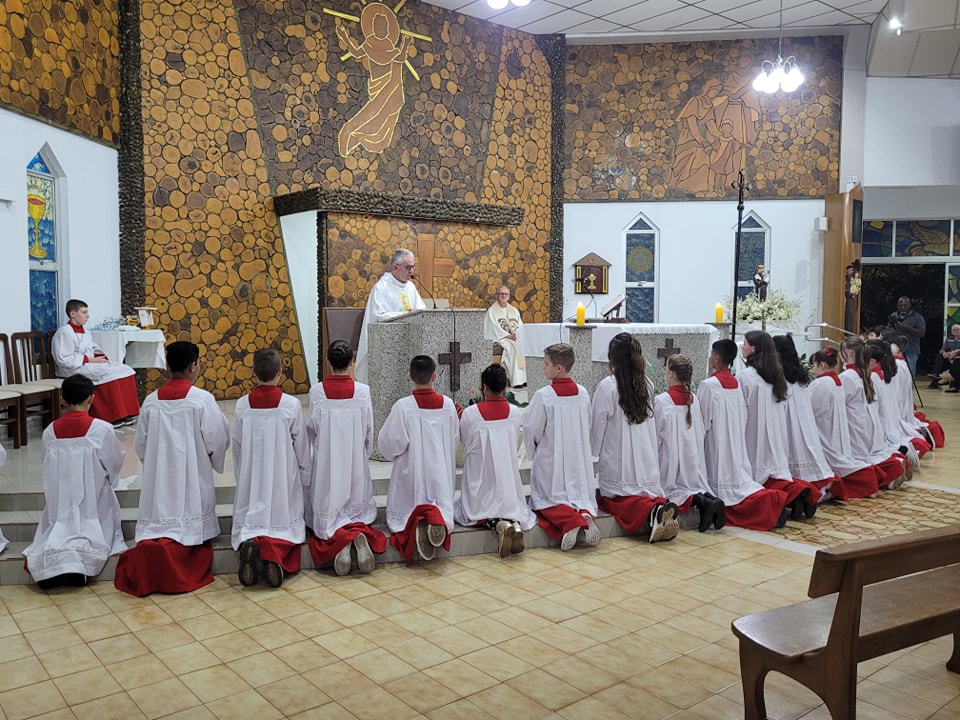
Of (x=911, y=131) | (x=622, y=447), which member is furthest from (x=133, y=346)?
(x=911, y=131)

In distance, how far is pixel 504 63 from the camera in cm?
1151

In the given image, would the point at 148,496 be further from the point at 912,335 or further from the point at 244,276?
the point at 912,335

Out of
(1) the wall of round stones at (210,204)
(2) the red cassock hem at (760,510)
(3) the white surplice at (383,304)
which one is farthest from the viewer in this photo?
(1) the wall of round stones at (210,204)

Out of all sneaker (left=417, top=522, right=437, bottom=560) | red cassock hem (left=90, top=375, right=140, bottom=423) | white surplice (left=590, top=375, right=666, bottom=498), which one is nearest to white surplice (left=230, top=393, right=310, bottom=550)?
sneaker (left=417, top=522, right=437, bottom=560)

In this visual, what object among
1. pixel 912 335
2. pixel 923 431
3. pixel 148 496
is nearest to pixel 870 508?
pixel 923 431

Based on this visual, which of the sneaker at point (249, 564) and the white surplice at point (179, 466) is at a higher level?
the white surplice at point (179, 466)

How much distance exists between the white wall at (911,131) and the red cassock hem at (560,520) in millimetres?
9376

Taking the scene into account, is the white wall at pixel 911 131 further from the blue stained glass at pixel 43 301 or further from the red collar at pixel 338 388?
the blue stained glass at pixel 43 301

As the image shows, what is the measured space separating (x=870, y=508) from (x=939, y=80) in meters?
8.87

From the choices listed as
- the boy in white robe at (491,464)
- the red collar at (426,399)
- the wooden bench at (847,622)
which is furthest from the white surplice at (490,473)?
the wooden bench at (847,622)

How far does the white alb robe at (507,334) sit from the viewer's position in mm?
9867

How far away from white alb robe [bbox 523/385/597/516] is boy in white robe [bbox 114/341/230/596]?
1.80 metres

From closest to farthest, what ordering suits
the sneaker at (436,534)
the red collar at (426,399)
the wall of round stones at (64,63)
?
1. the sneaker at (436,534)
2. the red collar at (426,399)
3. the wall of round stones at (64,63)

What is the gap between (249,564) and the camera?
409cm
